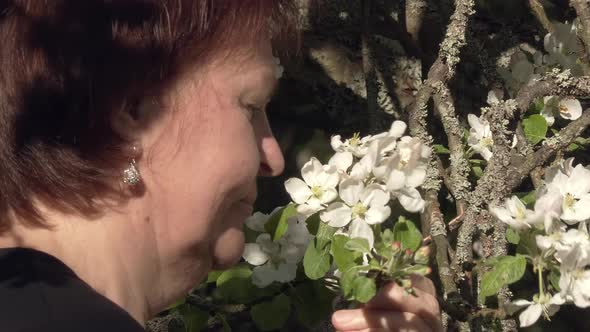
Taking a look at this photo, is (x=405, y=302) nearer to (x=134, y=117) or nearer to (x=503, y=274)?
(x=503, y=274)

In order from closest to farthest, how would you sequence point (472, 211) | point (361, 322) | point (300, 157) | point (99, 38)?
1. point (99, 38)
2. point (361, 322)
3. point (472, 211)
4. point (300, 157)

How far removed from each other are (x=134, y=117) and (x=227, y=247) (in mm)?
285

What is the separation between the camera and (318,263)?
5.22 ft

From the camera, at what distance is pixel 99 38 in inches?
54.6

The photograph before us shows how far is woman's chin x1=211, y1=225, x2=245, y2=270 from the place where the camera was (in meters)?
1.57

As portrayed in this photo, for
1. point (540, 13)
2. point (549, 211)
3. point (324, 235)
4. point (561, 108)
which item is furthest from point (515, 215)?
point (540, 13)

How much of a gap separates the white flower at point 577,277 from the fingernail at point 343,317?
1.08ft

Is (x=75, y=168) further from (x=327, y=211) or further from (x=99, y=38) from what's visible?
(x=327, y=211)

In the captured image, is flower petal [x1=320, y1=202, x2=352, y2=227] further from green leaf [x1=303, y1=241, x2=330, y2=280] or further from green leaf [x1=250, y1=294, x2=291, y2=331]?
green leaf [x1=250, y1=294, x2=291, y2=331]

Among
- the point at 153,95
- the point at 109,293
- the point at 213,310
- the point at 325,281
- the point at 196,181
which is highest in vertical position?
the point at 153,95

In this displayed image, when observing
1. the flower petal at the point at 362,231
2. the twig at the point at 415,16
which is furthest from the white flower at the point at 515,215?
the twig at the point at 415,16

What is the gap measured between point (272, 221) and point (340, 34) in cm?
96

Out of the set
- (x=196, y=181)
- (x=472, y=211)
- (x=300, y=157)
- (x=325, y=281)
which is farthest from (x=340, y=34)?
(x=196, y=181)

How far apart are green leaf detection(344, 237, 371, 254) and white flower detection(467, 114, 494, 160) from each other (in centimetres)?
63
